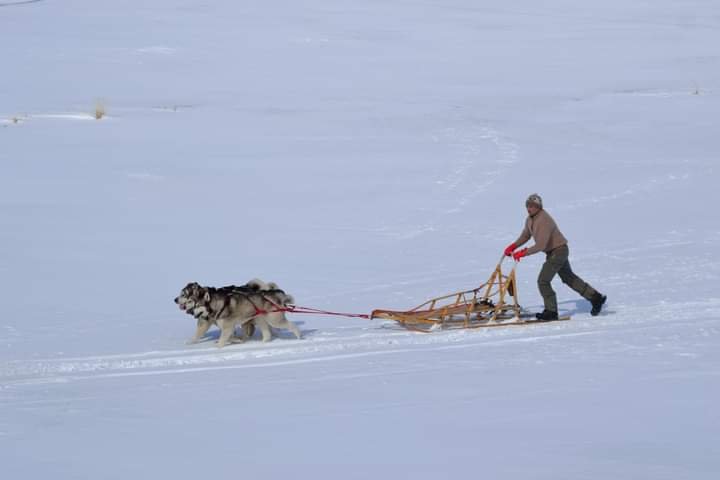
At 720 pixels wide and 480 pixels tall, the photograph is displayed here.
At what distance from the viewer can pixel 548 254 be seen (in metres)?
9.09

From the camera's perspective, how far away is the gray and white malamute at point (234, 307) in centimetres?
838

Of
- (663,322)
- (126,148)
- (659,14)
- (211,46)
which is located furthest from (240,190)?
(659,14)

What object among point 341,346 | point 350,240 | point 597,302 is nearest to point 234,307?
Result: point 341,346

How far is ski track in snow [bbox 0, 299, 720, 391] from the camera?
25.0 ft

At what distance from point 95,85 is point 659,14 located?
56.8 ft

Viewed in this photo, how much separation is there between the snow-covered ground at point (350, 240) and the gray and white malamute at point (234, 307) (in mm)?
238

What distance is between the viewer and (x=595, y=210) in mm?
12773

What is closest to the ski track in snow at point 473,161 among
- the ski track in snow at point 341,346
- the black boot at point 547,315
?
the black boot at point 547,315

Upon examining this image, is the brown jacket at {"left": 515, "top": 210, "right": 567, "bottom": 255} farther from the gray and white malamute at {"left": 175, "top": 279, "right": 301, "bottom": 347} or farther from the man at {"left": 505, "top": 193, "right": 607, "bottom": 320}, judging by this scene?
the gray and white malamute at {"left": 175, "top": 279, "right": 301, "bottom": 347}

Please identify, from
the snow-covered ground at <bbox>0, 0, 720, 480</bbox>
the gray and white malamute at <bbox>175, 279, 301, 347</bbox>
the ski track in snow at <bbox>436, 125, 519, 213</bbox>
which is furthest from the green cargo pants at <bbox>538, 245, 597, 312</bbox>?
the ski track in snow at <bbox>436, 125, 519, 213</bbox>

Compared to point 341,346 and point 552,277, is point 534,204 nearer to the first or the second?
point 552,277

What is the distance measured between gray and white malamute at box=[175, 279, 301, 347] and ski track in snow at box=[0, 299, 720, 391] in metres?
0.15

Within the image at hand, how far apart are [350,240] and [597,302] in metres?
3.53

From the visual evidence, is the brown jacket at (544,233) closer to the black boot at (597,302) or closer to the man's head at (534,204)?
the man's head at (534,204)
